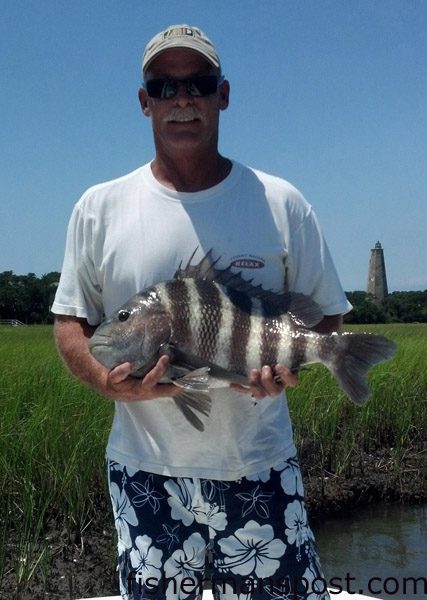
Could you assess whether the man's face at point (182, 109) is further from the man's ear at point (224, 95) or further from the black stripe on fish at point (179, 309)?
the black stripe on fish at point (179, 309)

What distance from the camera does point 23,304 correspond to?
53.5m

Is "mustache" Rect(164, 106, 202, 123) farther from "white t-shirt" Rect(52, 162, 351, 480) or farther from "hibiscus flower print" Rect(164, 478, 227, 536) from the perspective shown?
"hibiscus flower print" Rect(164, 478, 227, 536)

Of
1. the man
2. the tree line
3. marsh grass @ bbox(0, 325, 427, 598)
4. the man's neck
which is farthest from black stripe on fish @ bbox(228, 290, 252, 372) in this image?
the tree line

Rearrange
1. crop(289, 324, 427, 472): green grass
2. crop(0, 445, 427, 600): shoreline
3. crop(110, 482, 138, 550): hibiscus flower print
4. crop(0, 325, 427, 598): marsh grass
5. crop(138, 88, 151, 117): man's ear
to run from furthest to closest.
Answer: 1. crop(289, 324, 427, 472): green grass
2. crop(0, 325, 427, 598): marsh grass
3. crop(0, 445, 427, 600): shoreline
4. crop(138, 88, 151, 117): man's ear
5. crop(110, 482, 138, 550): hibiscus flower print

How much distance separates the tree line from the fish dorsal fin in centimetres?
2887

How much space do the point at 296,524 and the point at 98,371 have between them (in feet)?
2.50

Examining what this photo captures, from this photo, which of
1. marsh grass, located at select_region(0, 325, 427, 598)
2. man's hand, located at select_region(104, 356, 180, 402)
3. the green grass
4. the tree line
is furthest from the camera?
the tree line

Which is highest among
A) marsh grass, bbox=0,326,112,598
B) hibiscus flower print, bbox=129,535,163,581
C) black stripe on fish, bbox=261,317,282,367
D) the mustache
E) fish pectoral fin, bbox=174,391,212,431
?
the mustache

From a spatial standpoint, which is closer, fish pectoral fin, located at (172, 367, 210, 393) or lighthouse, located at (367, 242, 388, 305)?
fish pectoral fin, located at (172, 367, 210, 393)

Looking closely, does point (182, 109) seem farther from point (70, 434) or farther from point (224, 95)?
point (70, 434)

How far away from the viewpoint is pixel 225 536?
7.14ft

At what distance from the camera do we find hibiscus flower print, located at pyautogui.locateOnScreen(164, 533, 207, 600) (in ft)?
7.11

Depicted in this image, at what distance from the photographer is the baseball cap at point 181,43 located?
A: 2236 millimetres

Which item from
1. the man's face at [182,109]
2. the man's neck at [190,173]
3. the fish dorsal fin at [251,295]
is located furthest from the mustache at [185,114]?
the fish dorsal fin at [251,295]
